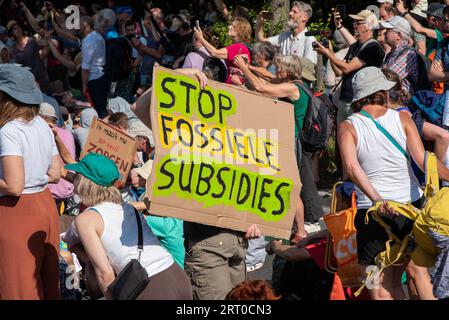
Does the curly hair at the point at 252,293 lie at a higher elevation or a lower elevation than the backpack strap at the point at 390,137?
lower

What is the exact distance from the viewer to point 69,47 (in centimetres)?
1541

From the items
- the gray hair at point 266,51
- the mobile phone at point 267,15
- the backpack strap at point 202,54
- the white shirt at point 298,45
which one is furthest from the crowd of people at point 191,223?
the mobile phone at point 267,15

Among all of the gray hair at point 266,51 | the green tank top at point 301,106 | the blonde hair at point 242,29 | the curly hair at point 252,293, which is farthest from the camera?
the blonde hair at point 242,29

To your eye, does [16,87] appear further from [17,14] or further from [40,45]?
[17,14]

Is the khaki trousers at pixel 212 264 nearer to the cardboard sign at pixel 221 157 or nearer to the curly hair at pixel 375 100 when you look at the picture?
the cardboard sign at pixel 221 157

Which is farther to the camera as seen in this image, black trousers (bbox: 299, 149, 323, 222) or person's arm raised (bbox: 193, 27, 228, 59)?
person's arm raised (bbox: 193, 27, 228, 59)

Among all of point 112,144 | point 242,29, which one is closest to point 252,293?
point 112,144

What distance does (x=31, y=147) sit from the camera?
6.07 meters

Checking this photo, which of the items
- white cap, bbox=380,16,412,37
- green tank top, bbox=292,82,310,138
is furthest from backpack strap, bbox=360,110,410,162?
white cap, bbox=380,16,412,37

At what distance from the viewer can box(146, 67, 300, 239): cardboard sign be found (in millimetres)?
6227

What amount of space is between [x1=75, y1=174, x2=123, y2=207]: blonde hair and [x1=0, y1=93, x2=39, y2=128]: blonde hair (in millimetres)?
518

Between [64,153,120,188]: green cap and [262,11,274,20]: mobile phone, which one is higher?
[64,153,120,188]: green cap

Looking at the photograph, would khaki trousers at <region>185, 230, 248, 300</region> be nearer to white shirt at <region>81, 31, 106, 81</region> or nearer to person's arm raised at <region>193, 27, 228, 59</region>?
person's arm raised at <region>193, 27, 228, 59</region>

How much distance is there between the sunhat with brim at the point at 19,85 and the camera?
6.05 metres
